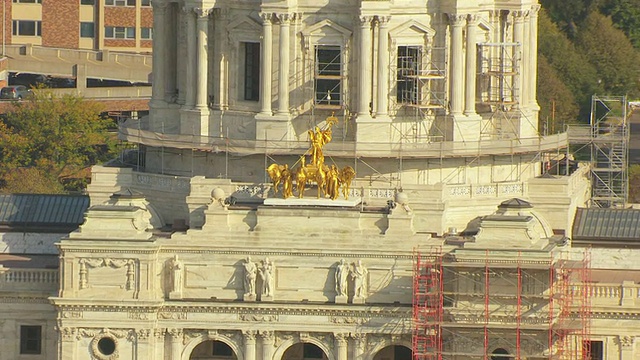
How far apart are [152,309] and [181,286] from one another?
2.01 meters

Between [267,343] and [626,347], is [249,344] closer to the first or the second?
[267,343]

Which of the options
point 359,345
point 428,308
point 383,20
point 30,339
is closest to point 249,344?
point 359,345

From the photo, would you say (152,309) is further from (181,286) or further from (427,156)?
(427,156)

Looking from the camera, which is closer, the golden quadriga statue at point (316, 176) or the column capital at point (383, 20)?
the golden quadriga statue at point (316, 176)

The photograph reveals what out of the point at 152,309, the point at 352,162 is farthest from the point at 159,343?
the point at 352,162

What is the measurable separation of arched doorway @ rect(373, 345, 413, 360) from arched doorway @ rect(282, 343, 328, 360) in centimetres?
278

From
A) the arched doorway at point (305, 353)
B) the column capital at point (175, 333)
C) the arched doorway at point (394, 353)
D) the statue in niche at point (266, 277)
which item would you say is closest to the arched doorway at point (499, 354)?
the arched doorway at point (394, 353)

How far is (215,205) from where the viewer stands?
193m

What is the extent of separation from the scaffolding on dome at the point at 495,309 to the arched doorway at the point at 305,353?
6585 millimetres

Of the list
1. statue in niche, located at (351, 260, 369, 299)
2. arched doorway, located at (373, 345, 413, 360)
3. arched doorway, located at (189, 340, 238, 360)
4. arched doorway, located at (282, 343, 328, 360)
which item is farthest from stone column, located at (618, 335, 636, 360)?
arched doorway, located at (189, 340, 238, 360)

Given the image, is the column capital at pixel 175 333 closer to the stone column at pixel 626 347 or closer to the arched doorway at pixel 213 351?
the arched doorway at pixel 213 351

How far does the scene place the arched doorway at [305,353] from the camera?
194 metres

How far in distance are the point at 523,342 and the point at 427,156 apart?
571 inches

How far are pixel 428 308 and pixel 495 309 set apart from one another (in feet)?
10.9
